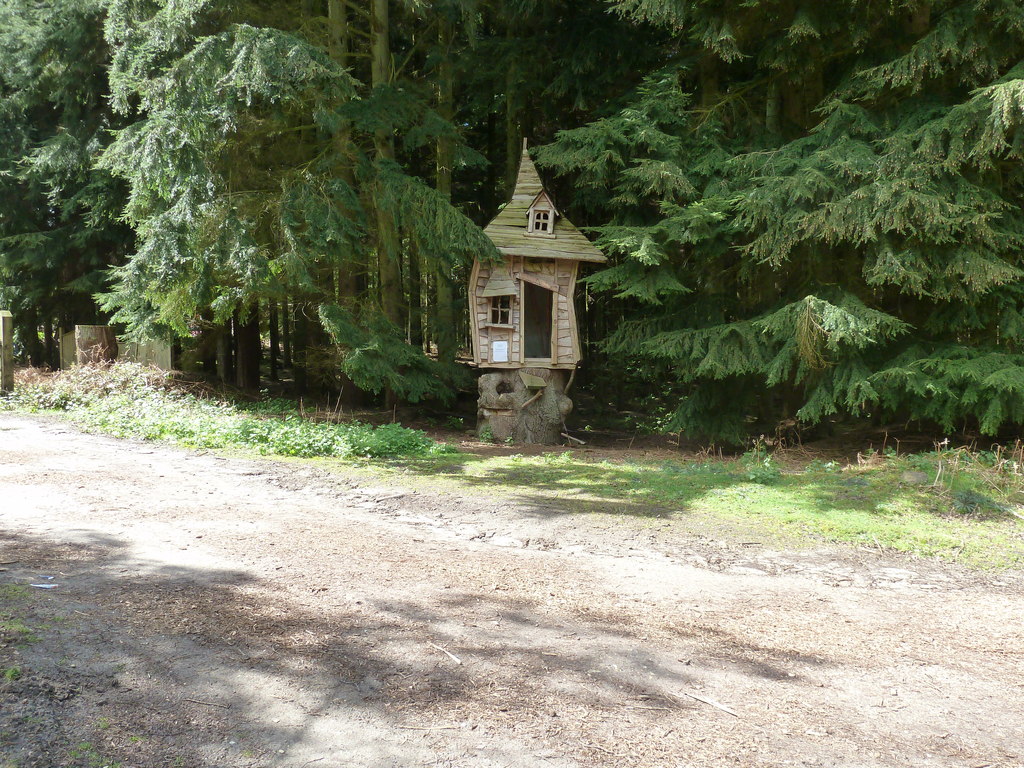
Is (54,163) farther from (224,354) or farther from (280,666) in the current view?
(280,666)

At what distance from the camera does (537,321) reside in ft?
42.7

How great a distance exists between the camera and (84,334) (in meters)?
14.2

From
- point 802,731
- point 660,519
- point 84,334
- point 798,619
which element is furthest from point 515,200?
point 802,731

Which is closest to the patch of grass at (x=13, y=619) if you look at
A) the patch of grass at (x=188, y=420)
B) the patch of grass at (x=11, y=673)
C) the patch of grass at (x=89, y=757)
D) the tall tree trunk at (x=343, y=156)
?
the patch of grass at (x=11, y=673)

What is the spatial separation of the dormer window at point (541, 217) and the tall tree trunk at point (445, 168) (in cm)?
215

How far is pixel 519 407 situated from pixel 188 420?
5.28 metres

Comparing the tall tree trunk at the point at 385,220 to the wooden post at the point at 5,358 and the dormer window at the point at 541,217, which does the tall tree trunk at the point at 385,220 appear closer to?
the dormer window at the point at 541,217

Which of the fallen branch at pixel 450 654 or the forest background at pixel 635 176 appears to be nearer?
the fallen branch at pixel 450 654

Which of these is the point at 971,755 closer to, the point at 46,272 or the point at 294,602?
the point at 294,602

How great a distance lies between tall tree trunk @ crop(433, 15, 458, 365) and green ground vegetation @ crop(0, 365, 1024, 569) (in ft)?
12.3

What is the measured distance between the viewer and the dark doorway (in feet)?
42.2

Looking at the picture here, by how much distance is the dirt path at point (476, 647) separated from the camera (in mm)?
2896

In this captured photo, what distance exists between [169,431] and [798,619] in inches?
344

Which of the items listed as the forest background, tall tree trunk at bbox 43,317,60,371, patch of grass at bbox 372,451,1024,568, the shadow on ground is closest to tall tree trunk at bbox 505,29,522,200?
the forest background
